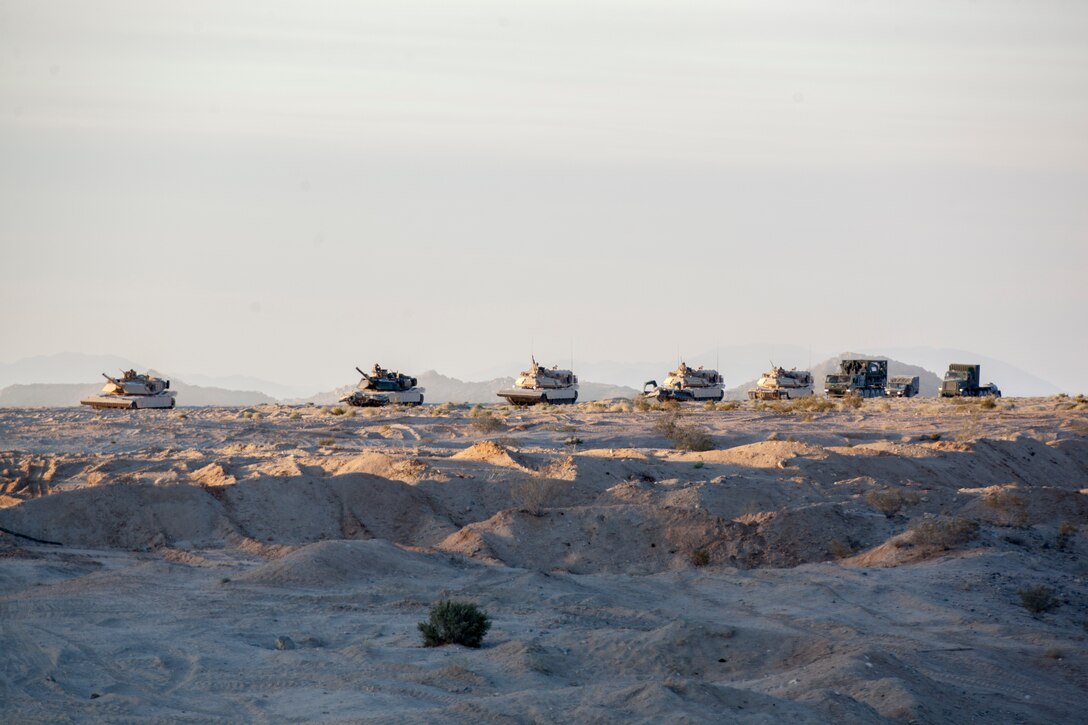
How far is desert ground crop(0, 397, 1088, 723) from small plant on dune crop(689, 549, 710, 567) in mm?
23

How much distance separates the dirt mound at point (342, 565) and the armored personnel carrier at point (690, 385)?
41.2m

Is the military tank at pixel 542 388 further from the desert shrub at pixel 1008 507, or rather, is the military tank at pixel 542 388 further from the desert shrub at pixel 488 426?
the desert shrub at pixel 1008 507

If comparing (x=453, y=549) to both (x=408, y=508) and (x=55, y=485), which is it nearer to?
(x=408, y=508)

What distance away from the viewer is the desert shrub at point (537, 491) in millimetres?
20188

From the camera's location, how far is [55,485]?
2223 cm

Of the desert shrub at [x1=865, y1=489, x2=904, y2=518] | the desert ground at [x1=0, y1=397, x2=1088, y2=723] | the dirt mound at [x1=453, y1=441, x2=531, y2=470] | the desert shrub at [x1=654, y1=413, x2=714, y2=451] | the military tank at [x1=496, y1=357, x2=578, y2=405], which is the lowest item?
the desert ground at [x1=0, y1=397, x2=1088, y2=723]

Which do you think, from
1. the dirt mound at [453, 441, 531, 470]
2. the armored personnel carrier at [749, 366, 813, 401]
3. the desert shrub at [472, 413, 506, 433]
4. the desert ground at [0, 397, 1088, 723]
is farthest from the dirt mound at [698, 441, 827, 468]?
the armored personnel carrier at [749, 366, 813, 401]

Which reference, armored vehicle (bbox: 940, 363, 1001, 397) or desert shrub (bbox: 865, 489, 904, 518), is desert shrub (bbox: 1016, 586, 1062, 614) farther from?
armored vehicle (bbox: 940, 363, 1001, 397)

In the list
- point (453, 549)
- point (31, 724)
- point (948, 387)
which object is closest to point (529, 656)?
point (31, 724)

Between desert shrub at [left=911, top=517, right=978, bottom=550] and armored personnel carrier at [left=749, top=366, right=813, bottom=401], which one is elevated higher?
armored personnel carrier at [left=749, top=366, right=813, bottom=401]

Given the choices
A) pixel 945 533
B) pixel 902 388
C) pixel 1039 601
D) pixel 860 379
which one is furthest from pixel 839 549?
pixel 902 388

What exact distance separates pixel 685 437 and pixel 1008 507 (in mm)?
9852

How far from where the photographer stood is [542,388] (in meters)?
54.5

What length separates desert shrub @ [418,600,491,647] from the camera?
11102 millimetres
